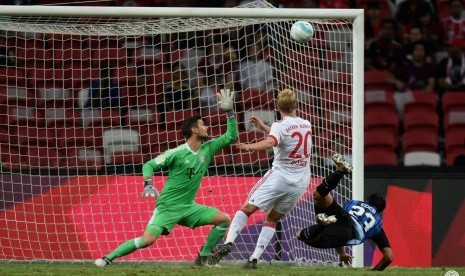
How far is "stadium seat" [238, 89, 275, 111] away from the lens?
13430mm

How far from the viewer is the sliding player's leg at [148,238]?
35.2ft

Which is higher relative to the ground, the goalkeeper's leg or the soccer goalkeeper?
the soccer goalkeeper

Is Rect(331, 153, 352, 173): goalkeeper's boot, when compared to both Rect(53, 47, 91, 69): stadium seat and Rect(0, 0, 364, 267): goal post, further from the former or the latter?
Rect(53, 47, 91, 69): stadium seat

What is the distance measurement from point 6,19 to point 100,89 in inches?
56.5

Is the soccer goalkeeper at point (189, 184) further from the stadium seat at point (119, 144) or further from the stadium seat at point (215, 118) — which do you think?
the stadium seat at point (215, 118)

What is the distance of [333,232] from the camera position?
1059 centimetres

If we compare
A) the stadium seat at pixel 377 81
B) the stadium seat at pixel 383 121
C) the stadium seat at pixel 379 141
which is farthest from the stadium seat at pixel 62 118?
the stadium seat at pixel 377 81

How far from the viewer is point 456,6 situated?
17266mm

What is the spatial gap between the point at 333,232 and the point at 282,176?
760 millimetres

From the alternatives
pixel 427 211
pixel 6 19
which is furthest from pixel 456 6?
pixel 6 19

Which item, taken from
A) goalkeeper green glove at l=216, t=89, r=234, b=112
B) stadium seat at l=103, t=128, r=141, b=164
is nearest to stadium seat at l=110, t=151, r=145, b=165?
stadium seat at l=103, t=128, r=141, b=164

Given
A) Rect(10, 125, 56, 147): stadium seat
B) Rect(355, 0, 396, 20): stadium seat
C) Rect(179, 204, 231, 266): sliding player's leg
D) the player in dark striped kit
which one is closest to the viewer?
the player in dark striped kit

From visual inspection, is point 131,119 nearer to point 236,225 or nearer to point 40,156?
point 40,156

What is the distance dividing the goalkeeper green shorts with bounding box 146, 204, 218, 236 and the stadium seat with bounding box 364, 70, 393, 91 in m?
5.63
